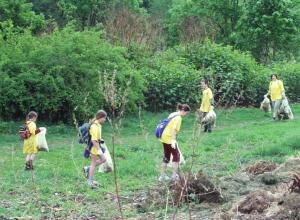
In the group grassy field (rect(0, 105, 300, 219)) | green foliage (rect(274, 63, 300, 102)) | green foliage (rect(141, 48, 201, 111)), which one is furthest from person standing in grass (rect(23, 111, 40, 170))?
green foliage (rect(274, 63, 300, 102))

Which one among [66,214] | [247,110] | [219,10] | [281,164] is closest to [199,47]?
[247,110]

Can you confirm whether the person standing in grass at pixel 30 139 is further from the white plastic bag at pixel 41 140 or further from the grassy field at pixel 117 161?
the white plastic bag at pixel 41 140

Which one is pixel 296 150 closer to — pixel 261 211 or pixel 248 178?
pixel 248 178

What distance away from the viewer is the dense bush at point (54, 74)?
1959cm

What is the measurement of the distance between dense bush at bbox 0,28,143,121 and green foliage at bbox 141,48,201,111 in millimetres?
2342

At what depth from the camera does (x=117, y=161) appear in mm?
14320

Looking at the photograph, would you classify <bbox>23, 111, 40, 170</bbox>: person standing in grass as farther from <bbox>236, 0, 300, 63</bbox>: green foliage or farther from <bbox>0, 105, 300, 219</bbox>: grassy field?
<bbox>236, 0, 300, 63</bbox>: green foliage

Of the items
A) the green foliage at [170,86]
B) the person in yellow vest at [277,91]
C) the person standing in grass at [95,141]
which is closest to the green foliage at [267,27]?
the green foliage at [170,86]

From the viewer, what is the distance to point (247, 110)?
25.1 meters

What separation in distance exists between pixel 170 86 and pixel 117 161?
9971mm

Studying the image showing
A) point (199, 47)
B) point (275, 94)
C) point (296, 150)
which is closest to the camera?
point (296, 150)

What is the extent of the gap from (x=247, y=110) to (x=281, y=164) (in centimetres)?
1206

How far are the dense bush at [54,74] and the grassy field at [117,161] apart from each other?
76cm

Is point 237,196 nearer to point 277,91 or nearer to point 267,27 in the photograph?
point 277,91
